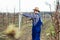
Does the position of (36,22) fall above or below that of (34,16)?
below

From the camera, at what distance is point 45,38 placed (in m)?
8.65

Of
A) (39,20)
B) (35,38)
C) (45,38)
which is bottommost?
(45,38)

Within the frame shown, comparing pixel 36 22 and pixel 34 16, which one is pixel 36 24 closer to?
pixel 36 22

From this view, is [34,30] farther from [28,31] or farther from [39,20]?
[28,31]

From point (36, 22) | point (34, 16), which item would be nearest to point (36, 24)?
point (36, 22)

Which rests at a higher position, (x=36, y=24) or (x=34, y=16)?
(x=34, y=16)

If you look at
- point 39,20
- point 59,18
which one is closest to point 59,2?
point 59,18

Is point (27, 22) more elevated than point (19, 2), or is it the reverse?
point (19, 2)

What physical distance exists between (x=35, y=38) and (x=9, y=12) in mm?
6318

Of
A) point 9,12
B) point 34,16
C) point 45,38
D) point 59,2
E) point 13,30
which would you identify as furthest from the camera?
point 9,12

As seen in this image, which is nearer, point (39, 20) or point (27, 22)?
point (39, 20)

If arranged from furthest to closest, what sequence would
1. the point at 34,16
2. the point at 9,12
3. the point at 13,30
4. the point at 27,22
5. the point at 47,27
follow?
1. the point at 9,12
2. the point at 27,22
3. the point at 47,27
4. the point at 13,30
5. the point at 34,16

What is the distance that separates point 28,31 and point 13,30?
2.43 m

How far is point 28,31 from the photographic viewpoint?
9.08 metres
